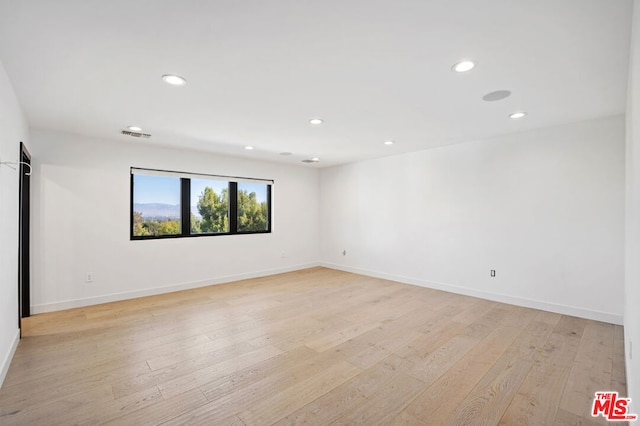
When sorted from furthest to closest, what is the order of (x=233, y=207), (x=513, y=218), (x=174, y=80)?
(x=233, y=207) → (x=513, y=218) → (x=174, y=80)

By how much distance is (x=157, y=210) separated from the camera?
4848mm

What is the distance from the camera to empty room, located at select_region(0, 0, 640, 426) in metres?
1.81

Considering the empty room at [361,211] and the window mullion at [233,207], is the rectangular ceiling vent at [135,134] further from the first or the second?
the window mullion at [233,207]

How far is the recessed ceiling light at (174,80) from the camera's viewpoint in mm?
2315

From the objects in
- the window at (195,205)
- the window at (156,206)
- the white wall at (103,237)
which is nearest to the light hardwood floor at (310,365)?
the white wall at (103,237)

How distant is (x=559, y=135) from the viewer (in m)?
3.72

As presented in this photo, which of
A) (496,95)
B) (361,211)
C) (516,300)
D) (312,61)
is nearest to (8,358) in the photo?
(312,61)

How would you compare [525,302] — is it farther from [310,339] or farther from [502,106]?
[310,339]

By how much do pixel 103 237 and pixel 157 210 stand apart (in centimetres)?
85

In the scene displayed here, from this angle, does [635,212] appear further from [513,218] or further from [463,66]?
[513,218]

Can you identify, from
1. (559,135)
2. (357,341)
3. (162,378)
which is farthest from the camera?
(559,135)

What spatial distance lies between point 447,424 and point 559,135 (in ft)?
12.1

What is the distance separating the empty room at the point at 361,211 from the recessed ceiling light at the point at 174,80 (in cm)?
2

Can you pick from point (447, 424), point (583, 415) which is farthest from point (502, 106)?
point (447, 424)
